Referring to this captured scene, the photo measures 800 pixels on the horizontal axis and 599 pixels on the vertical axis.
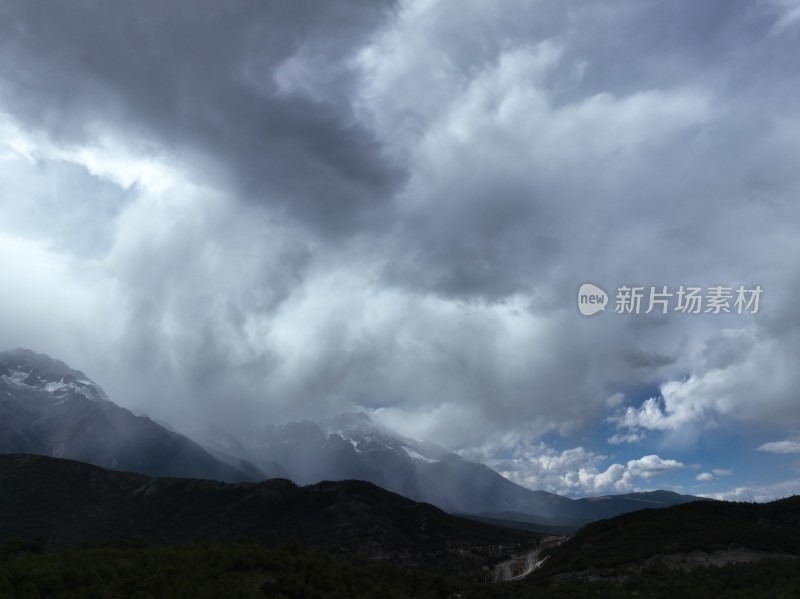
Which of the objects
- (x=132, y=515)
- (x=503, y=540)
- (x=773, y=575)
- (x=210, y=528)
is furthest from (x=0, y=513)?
(x=773, y=575)

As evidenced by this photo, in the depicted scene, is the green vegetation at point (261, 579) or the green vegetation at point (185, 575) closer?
the green vegetation at point (185, 575)

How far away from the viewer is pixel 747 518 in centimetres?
10019

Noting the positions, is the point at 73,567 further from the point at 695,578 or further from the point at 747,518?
the point at 747,518

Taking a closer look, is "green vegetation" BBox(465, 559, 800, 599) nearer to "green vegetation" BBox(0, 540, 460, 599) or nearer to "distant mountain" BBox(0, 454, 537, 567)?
"green vegetation" BBox(0, 540, 460, 599)

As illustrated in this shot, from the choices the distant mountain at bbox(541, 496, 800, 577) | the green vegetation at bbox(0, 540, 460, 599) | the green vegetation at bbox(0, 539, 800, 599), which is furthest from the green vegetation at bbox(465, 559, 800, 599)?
the green vegetation at bbox(0, 540, 460, 599)

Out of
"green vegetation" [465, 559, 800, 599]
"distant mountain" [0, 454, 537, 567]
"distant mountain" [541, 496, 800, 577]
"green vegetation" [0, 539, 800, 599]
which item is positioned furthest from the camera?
"distant mountain" [0, 454, 537, 567]

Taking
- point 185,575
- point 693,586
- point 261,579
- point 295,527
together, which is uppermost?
point 693,586

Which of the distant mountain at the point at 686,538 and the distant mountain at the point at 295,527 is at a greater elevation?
the distant mountain at the point at 686,538

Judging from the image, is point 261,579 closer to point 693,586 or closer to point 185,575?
point 185,575

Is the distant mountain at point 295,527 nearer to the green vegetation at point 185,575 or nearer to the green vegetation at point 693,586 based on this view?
the green vegetation at point 693,586

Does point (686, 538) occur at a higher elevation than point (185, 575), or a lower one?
higher

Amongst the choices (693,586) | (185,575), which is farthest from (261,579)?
(693,586)

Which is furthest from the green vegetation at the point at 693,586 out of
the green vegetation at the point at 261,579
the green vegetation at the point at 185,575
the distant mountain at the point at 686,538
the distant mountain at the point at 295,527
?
the distant mountain at the point at 295,527

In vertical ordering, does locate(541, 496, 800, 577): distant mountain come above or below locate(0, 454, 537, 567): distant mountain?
above
